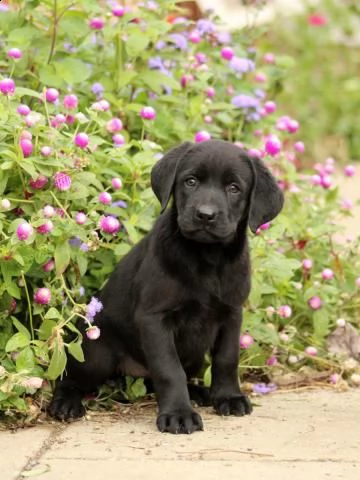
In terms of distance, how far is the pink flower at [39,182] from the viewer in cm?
367

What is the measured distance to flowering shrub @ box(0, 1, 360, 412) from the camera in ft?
11.7

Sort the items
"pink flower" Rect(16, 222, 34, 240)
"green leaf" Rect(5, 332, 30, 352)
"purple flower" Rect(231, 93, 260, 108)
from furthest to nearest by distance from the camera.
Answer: "purple flower" Rect(231, 93, 260, 108), "green leaf" Rect(5, 332, 30, 352), "pink flower" Rect(16, 222, 34, 240)

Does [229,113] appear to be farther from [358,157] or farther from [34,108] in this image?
[358,157]

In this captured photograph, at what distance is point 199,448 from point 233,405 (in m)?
0.49

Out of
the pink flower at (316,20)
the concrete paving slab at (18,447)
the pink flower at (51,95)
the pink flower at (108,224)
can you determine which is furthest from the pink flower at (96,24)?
the pink flower at (316,20)

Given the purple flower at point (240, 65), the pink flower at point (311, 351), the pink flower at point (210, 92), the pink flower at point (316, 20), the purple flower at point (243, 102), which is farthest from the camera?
the pink flower at point (316, 20)

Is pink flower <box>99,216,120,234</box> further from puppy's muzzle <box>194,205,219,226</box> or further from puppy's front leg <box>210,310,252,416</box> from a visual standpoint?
puppy's front leg <box>210,310,252,416</box>

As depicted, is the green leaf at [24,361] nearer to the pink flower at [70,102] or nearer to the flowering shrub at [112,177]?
the flowering shrub at [112,177]

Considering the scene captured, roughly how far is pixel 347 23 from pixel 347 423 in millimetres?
6901

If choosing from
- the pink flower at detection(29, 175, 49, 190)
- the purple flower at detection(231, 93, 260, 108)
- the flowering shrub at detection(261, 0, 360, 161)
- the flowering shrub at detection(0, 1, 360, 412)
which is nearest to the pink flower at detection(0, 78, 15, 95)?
the flowering shrub at detection(0, 1, 360, 412)

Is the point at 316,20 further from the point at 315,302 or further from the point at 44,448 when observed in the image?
the point at 44,448

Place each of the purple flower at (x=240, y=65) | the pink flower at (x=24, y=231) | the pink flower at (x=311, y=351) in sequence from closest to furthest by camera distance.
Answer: the pink flower at (x=24, y=231), the pink flower at (x=311, y=351), the purple flower at (x=240, y=65)

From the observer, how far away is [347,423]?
3.54 m

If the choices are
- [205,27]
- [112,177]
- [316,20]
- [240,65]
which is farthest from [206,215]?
[316,20]
